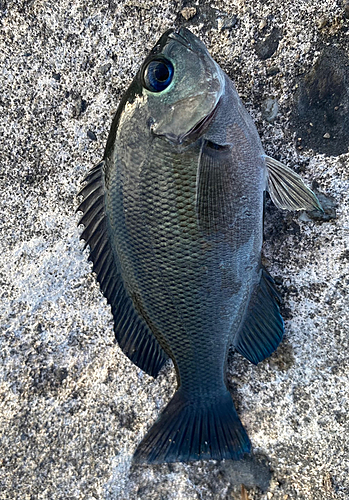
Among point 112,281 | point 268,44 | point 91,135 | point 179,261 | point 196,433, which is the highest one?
point 268,44

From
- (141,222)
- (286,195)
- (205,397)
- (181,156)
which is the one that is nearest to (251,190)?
(286,195)

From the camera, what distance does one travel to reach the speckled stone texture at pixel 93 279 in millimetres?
1529

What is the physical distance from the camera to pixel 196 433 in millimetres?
1518

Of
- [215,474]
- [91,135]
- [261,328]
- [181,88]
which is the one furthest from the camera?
[91,135]

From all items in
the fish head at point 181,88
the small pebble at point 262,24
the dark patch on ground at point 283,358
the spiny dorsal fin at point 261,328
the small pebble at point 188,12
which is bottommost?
the dark patch on ground at point 283,358

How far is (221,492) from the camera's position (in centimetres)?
166

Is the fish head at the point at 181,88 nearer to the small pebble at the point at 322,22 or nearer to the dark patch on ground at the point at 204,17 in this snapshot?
the dark patch on ground at the point at 204,17

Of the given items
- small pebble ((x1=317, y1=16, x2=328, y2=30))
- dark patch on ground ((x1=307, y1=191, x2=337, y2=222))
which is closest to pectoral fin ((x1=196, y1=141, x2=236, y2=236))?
dark patch on ground ((x1=307, y1=191, x2=337, y2=222))

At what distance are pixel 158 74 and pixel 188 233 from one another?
0.60 m

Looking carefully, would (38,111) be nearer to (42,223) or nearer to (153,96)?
(42,223)

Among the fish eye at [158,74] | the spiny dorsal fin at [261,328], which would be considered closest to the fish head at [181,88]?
the fish eye at [158,74]

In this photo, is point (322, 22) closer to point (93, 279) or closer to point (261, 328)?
point (261, 328)

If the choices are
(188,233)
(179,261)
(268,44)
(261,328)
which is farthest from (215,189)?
(268,44)

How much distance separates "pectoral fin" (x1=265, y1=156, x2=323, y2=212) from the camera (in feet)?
4.70
